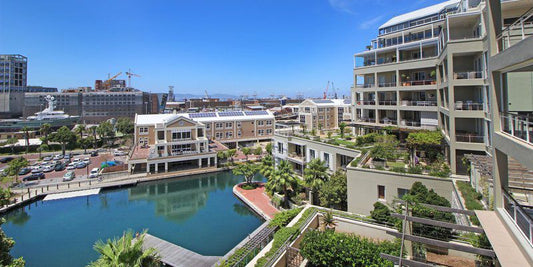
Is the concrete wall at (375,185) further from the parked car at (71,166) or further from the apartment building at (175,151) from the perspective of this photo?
the parked car at (71,166)

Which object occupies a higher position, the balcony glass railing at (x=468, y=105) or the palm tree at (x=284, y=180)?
the balcony glass railing at (x=468, y=105)

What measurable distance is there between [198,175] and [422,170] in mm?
34551

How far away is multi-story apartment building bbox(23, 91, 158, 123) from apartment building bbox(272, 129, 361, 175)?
302 feet

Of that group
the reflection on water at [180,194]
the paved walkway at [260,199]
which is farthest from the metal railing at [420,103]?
the reflection on water at [180,194]

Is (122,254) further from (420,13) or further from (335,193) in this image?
(420,13)

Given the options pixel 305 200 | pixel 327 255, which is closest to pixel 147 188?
pixel 305 200

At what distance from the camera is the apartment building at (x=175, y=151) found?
43.2m

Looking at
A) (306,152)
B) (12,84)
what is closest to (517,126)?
(306,152)

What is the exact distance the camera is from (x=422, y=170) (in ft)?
56.9

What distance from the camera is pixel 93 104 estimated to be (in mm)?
102688

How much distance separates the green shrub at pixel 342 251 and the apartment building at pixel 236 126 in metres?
49.7

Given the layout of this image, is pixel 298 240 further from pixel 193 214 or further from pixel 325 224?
pixel 193 214

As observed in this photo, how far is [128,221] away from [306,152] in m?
20.0

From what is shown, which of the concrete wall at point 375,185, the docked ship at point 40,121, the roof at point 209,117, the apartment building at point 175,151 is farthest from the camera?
the docked ship at point 40,121
